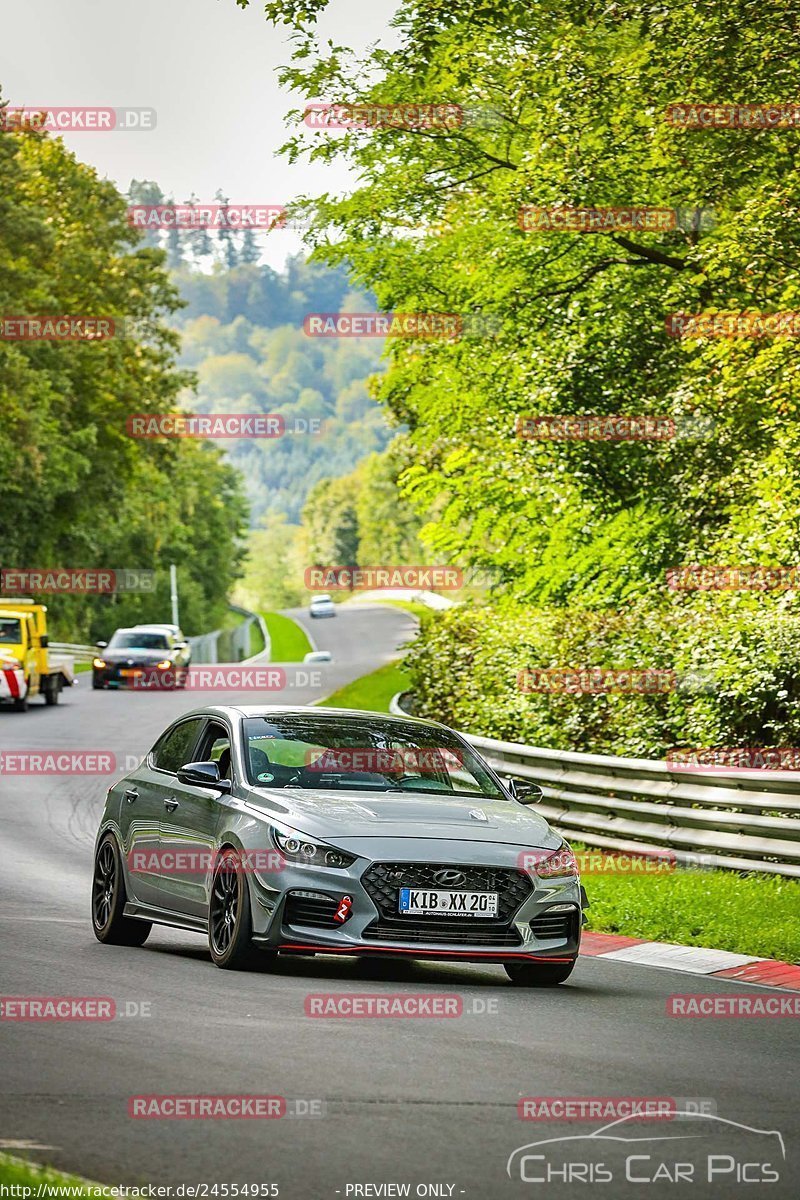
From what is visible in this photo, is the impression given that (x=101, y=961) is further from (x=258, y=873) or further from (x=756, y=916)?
(x=756, y=916)

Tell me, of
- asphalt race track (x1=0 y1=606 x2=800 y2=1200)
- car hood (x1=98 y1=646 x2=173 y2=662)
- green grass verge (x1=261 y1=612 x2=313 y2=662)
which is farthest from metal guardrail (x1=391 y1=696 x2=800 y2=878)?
green grass verge (x1=261 y1=612 x2=313 y2=662)

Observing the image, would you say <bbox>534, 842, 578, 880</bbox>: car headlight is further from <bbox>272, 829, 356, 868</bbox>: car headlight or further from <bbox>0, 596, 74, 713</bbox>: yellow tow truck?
<bbox>0, 596, 74, 713</bbox>: yellow tow truck

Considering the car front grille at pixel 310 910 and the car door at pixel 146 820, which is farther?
the car door at pixel 146 820

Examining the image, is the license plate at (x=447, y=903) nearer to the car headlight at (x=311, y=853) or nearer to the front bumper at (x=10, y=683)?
the car headlight at (x=311, y=853)

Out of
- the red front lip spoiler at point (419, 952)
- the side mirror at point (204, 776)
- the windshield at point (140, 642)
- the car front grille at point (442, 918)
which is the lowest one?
the windshield at point (140, 642)

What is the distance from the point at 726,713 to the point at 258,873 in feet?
30.5

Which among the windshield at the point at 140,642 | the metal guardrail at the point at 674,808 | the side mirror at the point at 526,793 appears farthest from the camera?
the windshield at the point at 140,642

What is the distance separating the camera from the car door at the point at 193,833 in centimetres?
1040

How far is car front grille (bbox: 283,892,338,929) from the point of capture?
9.45m

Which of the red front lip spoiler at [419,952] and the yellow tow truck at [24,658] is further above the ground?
the red front lip spoiler at [419,952]

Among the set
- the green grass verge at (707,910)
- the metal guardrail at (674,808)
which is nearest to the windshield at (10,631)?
the metal guardrail at (674,808)

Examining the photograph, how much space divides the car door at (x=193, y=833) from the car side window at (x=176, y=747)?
106 millimetres

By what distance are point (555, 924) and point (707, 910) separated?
331 centimetres

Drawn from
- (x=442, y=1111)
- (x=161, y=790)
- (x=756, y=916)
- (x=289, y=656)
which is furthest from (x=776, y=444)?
(x=289, y=656)
